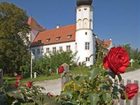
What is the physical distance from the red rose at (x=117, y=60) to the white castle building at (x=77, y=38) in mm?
60077

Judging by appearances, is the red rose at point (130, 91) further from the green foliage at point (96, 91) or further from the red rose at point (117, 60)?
the red rose at point (117, 60)

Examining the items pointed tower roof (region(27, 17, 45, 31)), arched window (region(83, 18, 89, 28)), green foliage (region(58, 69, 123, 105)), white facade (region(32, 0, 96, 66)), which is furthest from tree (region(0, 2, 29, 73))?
green foliage (region(58, 69, 123, 105))

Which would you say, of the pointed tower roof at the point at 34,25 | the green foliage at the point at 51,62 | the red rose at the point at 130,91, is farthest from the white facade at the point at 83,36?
the red rose at the point at 130,91

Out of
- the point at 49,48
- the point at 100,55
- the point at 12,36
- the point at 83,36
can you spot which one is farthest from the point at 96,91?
the point at 49,48

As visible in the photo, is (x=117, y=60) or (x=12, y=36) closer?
(x=117, y=60)

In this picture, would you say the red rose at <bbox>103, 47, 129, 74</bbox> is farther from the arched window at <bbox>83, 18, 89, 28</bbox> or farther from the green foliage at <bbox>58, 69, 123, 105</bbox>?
the arched window at <bbox>83, 18, 89, 28</bbox>

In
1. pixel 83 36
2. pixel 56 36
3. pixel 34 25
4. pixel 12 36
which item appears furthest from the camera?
pixel 34 25

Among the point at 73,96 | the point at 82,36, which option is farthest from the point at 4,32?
the point at 73,96

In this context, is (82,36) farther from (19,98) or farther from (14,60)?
(19,98)

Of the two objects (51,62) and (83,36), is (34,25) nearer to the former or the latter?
(83,36)

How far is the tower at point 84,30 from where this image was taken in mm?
66625

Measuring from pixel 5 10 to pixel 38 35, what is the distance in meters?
25.1

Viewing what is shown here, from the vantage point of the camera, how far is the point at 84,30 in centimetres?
6738

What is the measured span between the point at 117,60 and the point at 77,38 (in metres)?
66.0
